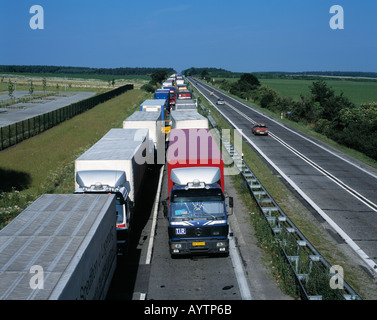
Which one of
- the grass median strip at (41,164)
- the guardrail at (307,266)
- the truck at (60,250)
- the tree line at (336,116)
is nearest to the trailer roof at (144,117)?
the grass median strip at (41,164)

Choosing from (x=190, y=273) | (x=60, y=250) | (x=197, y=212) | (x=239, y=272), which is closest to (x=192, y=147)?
(x=197, y=212)

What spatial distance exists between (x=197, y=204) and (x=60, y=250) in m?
5.98

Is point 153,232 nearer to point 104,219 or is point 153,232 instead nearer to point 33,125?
point 104,219

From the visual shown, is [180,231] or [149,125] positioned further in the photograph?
[149,125]

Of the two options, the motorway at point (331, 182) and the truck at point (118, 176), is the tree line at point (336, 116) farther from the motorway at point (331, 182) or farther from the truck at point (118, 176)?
the truck at point (118, 176)

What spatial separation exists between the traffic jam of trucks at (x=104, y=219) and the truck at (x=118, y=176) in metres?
0.03

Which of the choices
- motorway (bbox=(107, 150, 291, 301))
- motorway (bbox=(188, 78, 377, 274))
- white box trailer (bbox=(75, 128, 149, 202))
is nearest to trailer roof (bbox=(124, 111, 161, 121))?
white box trailer (bbox=(75, 128, 149, 202))

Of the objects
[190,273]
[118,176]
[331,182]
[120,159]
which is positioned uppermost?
[120,159]

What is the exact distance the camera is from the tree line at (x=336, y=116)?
3572 cm

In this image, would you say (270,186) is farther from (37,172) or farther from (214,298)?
(37,172)

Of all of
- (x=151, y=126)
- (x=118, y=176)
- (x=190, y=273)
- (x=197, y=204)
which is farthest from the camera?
(x=151, y=126)

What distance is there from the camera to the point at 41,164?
94.3ft

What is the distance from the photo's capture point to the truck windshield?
43.4ft
